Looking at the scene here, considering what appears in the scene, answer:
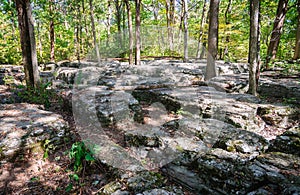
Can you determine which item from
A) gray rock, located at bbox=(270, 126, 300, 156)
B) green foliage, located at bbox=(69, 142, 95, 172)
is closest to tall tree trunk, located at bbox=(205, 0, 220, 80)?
gray rock, located at bbox=(270, 126, 300, 156)

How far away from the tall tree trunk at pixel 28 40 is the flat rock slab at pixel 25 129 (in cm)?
181

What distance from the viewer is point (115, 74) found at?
903cm

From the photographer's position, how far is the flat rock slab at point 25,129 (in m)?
3.30

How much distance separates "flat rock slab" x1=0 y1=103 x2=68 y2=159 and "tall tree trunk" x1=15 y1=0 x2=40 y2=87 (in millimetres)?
1806

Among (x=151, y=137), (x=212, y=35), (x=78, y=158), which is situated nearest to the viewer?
(x=78, y=158)

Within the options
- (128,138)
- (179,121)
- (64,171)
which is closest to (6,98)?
(64,171)

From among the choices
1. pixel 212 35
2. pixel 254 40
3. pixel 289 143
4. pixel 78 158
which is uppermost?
pixel 212 35

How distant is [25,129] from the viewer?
12.0 feet

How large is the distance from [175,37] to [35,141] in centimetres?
2347

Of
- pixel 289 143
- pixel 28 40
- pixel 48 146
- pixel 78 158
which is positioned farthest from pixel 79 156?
pixel 28 40

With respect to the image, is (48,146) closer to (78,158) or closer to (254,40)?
(78,158)

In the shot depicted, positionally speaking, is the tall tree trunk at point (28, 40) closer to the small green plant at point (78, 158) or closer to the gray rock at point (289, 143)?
the small green plant at point (78, 158)

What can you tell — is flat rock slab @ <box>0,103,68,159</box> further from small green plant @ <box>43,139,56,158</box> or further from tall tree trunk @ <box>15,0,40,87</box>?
tall tree trunk @ <box>15,0,40,87</box>

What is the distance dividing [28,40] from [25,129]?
12.3ft
